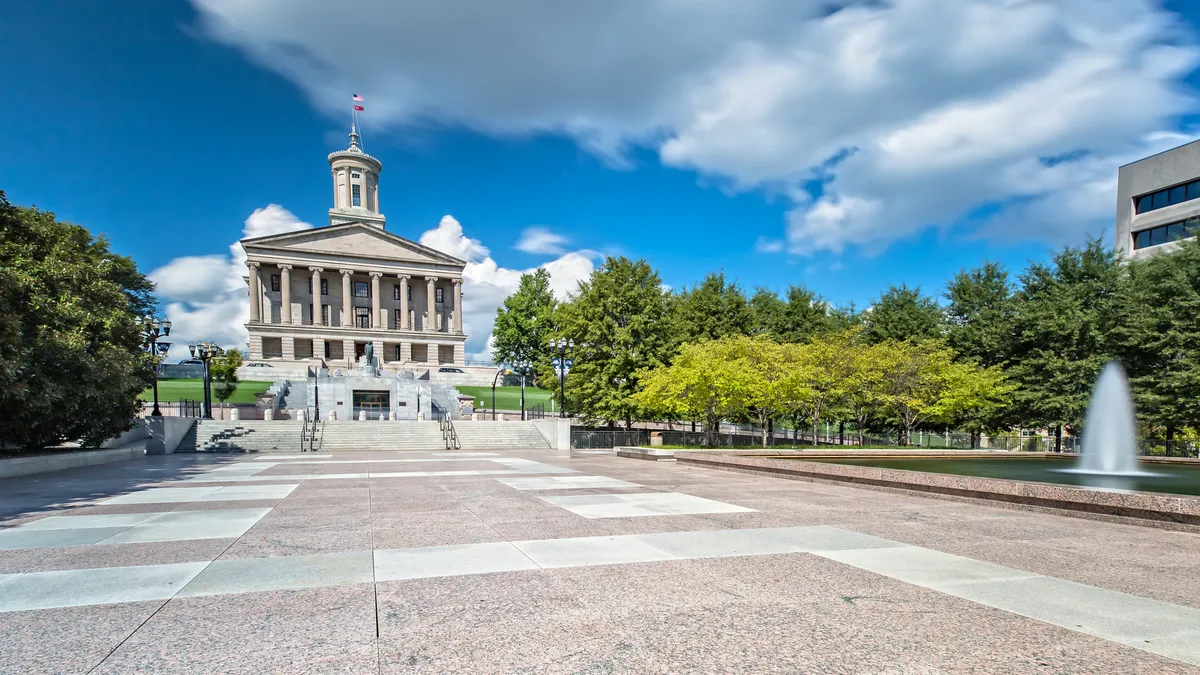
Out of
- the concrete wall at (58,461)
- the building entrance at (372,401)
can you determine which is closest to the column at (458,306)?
the building entrance at (372,401)

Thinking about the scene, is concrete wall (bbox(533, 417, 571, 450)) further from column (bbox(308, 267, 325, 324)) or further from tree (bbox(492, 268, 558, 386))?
column (bbox(308, 267, 325, 324))

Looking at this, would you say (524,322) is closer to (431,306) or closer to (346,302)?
(431,306)

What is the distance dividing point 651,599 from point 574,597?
68 centimetres

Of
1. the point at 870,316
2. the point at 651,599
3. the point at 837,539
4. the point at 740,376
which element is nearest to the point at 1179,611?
the point at 837,539

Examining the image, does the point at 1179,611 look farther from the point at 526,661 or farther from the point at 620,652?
the point at 526,661

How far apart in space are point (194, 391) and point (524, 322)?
3539 centimetres

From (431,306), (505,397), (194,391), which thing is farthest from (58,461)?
(431,306)

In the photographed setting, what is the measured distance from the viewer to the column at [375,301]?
82.0 meters

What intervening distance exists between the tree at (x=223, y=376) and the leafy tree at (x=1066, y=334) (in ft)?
202

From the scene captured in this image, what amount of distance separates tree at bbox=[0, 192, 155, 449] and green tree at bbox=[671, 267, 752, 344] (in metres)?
28.0

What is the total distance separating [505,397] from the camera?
63.7m

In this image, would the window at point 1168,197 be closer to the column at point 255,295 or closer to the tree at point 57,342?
the tree at point 57,342

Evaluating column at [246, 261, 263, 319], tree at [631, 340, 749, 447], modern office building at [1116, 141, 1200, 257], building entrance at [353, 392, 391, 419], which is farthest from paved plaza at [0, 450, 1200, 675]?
column at [246, 261, 263, 319]

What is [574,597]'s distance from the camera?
5.34 metres
